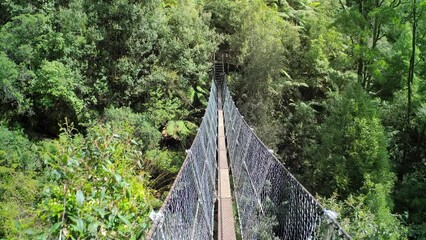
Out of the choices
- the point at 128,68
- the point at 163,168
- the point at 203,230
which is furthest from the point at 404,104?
the point at 203,230

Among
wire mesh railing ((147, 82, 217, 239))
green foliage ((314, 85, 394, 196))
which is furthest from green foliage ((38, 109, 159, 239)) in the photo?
green foliage ((314, 85, 394, 196))

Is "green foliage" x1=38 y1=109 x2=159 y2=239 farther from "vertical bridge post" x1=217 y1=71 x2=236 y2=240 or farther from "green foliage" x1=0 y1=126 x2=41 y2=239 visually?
"green foliage" x1=0 y1=126 x2=41 y2=239

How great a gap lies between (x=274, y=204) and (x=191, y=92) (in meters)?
6.34

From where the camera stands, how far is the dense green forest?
6176mm

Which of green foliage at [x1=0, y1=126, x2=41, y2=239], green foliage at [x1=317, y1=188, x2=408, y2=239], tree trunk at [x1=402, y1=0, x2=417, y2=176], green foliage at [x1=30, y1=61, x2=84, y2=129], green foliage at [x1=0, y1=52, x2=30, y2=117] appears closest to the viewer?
green foliage at [x1=317, y1=188, x2=408, y2=239]

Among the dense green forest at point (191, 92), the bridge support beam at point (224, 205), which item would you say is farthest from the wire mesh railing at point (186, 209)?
the dense green forest at point (191, 92)

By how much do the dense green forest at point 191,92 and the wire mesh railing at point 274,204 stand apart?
6.34 feet

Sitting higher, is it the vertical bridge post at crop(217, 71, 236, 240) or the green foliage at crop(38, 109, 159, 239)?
the green foliage at crop(38, 109, 159, 239)

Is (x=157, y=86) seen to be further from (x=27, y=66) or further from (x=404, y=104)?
(x=404, y=104)

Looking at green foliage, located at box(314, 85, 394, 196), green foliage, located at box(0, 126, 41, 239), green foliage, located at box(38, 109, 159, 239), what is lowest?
green foliage, located at box(0, 126, 41, 239)

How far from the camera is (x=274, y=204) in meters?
2.68

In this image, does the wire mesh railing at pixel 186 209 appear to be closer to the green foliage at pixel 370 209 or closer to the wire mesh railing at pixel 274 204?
the wire mesh railing at pixel 274 204

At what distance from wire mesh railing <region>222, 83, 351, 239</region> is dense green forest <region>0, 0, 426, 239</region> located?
6.34 ft

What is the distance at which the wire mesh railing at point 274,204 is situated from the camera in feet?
5.56
